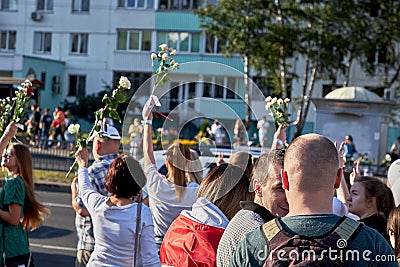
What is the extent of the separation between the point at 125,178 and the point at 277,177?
1304mm

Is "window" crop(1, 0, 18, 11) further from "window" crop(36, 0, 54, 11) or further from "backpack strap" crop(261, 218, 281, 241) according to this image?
"backpack strap" crop(261, 218, 281, 241)

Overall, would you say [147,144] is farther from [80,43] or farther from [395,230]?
[80,43]

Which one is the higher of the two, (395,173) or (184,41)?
(184,41)

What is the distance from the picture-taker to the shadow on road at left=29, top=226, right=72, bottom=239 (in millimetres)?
11948

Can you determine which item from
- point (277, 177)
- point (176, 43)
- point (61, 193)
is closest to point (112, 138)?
point (277, 177)

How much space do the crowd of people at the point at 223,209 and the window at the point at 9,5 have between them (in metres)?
45.6

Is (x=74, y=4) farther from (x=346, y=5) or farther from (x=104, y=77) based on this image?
(x=346, y=5)

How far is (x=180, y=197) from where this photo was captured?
198 inches

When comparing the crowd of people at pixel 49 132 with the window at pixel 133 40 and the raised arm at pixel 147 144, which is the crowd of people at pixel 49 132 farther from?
the window at pixel 133 40

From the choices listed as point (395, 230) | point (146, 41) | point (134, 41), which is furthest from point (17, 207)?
point (134, 41)

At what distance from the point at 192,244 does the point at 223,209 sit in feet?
0.86

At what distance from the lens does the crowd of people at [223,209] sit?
2.80 m

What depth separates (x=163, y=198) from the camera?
502 centimetres

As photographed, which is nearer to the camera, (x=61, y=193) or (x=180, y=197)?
(x=180, y=197)
